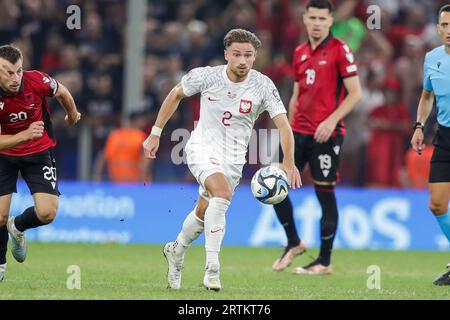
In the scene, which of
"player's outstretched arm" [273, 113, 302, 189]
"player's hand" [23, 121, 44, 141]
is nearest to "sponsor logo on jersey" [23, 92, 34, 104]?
"player's hand" [23, 121, 44, 141]

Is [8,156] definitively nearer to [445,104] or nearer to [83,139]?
[445,104]

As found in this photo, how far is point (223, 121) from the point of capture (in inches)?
400

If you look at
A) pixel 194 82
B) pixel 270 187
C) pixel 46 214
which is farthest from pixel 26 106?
pixel 270 187

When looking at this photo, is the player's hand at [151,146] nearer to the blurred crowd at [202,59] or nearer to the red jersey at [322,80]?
the red jersey at [322,80]

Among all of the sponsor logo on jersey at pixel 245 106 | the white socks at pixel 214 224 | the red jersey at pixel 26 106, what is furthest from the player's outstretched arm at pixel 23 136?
the sponsor logo on jersey at pixel 245 106

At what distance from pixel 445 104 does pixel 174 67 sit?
8.21 m

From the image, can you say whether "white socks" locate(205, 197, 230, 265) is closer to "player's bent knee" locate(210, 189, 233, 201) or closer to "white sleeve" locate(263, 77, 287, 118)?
"player's bent knee" locate(210, 189, 233, 201)

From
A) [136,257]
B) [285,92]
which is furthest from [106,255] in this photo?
[285,92]

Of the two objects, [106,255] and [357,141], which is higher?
[357,141]
